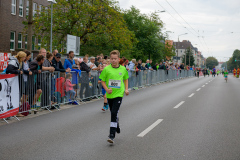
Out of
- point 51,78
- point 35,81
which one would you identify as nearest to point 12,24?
point 51,78

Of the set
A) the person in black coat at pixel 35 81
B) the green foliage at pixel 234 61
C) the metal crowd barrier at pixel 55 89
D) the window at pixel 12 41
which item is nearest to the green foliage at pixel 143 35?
the window at pixel 12 41

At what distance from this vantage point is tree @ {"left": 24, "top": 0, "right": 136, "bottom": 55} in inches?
1208

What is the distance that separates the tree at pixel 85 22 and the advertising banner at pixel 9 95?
21.9m

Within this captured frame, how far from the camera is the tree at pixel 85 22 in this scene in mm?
30688

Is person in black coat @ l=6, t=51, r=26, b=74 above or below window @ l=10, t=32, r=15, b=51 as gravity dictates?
below

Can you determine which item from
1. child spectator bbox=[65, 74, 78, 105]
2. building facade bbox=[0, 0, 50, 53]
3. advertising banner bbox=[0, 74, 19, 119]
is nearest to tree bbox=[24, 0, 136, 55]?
building facade bbox=[0, 0, 50, 53]

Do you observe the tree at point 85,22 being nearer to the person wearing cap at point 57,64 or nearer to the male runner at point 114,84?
the person wearing cap at point 57,64

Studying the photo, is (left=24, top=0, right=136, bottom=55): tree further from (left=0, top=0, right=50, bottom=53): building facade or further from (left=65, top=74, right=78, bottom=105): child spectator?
(left=65, top=74, right=78, bottom=105): child spectator

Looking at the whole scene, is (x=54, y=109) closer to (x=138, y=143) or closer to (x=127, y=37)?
(x=138, y=143)

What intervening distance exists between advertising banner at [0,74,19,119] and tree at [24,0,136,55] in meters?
21.9

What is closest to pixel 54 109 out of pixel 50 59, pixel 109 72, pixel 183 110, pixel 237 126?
pixel 50 59

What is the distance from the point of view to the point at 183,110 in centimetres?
1078

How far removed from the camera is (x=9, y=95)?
860cm

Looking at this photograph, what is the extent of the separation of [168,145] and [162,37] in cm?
6001
